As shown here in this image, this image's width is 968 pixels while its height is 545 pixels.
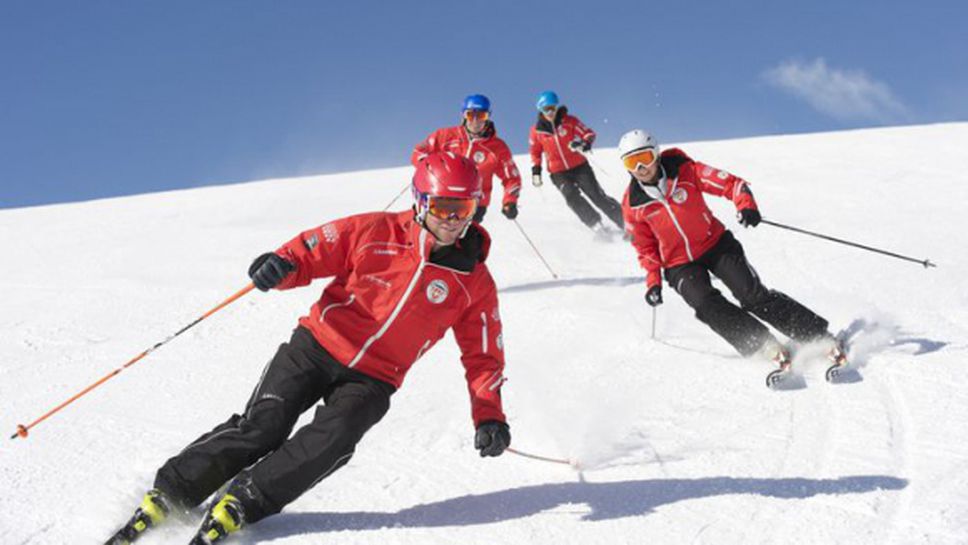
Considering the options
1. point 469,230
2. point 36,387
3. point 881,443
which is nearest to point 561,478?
point 469,230

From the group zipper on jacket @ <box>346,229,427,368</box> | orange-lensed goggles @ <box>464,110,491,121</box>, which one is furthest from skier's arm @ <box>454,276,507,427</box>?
orange-lensed goggles @ <box>464,110,491,121</box>

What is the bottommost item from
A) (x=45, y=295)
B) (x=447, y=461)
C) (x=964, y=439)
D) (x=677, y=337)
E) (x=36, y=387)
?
(x=964, y=439)

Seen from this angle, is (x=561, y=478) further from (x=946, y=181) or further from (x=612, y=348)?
(x=946, y=181)

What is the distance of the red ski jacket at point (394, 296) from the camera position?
3.82m

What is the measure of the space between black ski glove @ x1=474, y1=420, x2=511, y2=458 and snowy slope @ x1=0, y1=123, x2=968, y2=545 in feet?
0.99

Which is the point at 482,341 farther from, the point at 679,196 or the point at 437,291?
the point at 679,196

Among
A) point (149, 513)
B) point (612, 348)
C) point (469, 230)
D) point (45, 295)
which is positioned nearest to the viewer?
point (149, 513)

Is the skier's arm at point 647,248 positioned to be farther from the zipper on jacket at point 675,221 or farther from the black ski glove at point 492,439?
the black ski glove at point 492,439

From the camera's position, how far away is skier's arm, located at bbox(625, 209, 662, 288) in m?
6.08

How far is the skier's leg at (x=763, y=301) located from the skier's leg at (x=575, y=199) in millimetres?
4614

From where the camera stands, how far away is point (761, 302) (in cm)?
576

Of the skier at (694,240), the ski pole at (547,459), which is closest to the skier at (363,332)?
the ski pole at (547,459)

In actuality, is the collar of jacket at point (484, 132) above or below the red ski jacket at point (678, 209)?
above

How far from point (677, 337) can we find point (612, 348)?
23.2 inches
